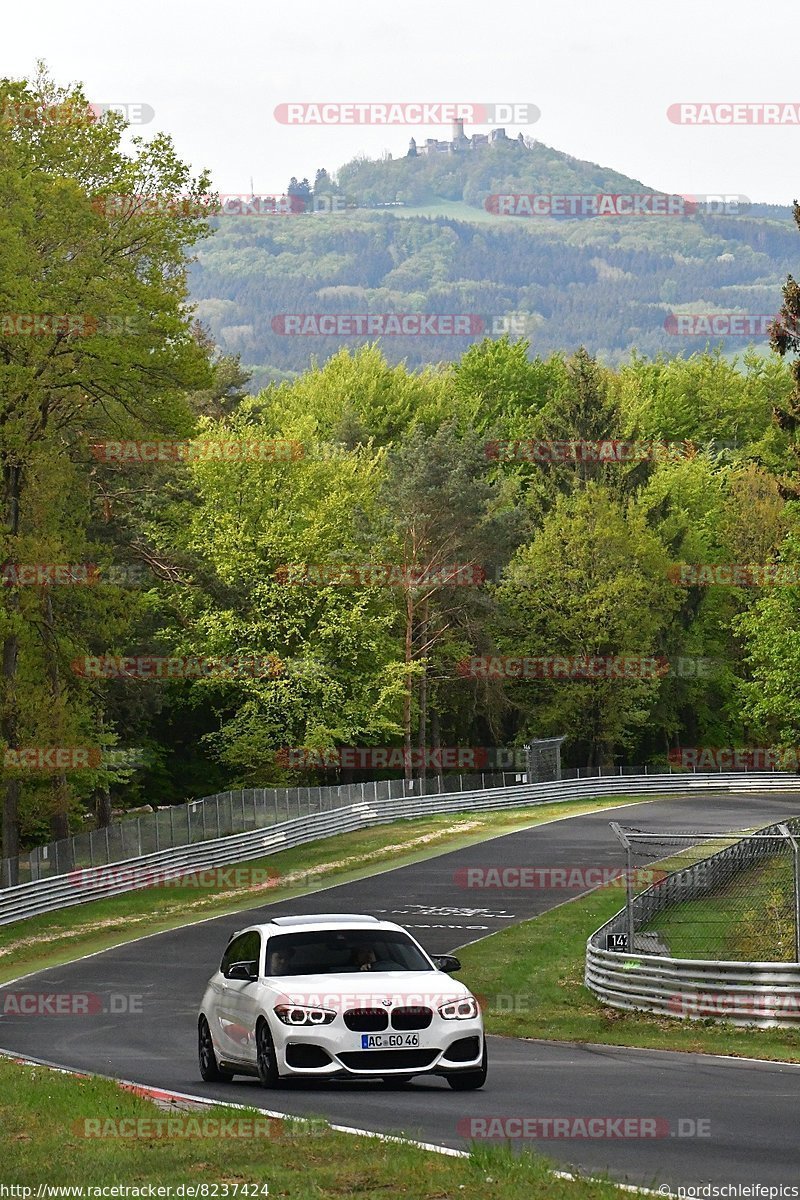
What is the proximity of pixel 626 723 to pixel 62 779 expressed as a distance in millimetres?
47605

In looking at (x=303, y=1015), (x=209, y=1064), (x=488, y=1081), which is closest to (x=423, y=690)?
(x=209, y=1064)

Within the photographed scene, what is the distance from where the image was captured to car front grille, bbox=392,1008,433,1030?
14359 mm

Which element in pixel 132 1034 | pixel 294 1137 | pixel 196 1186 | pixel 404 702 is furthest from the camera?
pixel 404 702

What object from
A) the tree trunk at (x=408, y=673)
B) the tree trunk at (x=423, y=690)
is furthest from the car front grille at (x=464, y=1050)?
the tree trunk at (x=423, y=690)

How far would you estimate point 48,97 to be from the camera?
143 ft

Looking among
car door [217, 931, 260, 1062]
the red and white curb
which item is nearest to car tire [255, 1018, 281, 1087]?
car door [217, 931, 260, 1062]

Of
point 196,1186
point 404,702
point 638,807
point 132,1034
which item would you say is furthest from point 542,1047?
point 404,702

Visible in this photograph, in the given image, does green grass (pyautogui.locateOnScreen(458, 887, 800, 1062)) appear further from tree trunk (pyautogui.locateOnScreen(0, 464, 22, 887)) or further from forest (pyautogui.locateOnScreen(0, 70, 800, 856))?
forest (pyautogui.locateOnScreen(0, 70, 800, 856))

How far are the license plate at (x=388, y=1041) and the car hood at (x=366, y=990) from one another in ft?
0.81

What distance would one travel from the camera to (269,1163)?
10438 mm

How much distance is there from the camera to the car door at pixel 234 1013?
1538 cm

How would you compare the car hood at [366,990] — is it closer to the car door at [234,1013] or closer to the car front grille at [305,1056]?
the car front grille at [305,1056]

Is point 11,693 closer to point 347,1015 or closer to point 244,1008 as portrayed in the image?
point 244,1008

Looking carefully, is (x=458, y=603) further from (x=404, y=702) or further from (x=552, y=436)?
(x=552, y=436)
